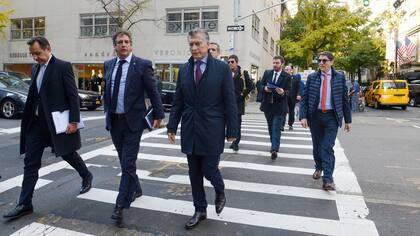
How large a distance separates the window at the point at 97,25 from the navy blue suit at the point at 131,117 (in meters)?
25.5

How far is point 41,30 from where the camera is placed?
3156cm

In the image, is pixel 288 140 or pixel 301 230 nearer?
pixel 301 230

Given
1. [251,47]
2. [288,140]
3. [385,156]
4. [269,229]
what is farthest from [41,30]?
[269,229]

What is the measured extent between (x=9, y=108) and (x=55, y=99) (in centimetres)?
1048

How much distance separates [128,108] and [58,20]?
29116 mm

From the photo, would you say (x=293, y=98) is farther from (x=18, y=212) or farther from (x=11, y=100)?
(x=18, y=212)

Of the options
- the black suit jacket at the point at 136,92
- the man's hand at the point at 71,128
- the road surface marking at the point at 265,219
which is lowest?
the road surface marking at the point at 265,219

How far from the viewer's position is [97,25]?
1156 inches

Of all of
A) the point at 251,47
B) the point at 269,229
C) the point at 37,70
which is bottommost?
the point at 269,229

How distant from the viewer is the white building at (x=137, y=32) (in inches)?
1043

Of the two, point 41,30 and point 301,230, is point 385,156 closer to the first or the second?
point 301,230

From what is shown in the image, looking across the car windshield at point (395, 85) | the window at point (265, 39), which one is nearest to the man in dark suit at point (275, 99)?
the car windshield at point (395, 85)

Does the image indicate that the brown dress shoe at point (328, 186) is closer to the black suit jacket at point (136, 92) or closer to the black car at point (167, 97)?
the black suit jacket at point (136, 92)

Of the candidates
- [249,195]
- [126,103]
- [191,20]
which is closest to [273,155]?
[249,195]
